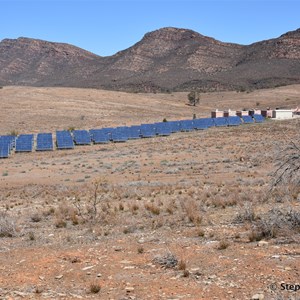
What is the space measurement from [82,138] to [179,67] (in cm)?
11634

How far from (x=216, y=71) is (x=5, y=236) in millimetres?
143777

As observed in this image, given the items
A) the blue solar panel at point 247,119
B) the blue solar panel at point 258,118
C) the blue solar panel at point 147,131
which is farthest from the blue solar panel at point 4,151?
the blue solar panel at point 258,118

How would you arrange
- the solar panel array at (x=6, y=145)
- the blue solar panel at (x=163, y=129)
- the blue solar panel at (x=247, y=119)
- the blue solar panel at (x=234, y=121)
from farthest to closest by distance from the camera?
the blue solar panel at (x=247, y=119) → the blue solar panel at (x=234, y=121) → the blue solar panel at (x=163, y=129) → the solar panel array at (x=6, y=145)

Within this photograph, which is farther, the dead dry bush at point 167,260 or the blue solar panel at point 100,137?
the blue solar panel at point 100,137

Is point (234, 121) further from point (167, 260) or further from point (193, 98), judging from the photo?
point (167, 260)

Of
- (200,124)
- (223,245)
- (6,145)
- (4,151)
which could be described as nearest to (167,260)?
(223,245)

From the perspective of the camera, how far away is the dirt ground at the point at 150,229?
305 inches

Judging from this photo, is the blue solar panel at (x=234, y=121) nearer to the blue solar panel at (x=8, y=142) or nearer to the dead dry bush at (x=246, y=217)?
the blue solar panel at (x=8, y=142)

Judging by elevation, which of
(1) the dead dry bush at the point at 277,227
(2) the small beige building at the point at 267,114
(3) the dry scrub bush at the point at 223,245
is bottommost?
(3) the dry scrub bush at the point at 223,245

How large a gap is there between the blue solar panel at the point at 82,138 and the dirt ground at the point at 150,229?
378 inches

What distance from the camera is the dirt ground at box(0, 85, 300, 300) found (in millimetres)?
7754

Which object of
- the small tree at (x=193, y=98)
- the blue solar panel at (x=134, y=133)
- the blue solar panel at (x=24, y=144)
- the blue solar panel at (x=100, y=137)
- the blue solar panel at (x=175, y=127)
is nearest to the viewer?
the blue solar panel at (x=24, y=144)

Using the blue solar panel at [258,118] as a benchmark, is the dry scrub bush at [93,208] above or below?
below

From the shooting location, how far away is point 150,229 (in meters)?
11.9
